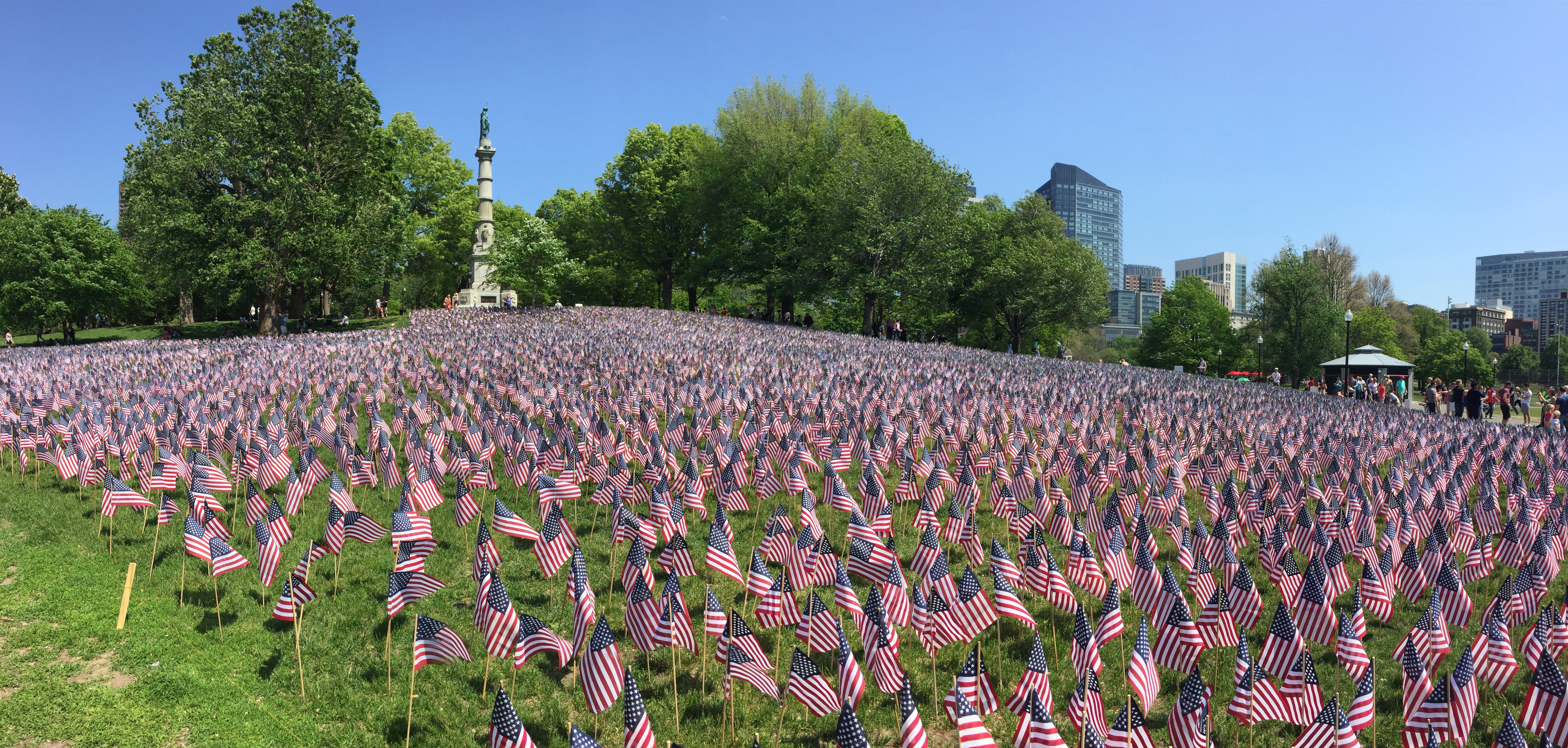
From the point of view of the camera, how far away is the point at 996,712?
24.2 feet

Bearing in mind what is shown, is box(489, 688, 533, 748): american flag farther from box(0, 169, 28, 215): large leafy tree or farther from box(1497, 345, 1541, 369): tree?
box(1497, 345, 1541, 369): tree

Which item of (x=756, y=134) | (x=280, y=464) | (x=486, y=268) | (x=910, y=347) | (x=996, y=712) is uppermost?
(x=756, y=134)

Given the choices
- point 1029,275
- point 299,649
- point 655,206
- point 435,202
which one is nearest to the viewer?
point 299,649

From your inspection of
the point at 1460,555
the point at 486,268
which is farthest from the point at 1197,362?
the point at 1460,555

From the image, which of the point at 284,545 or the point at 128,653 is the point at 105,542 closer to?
the point at 284,545

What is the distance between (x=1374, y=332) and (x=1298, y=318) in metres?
19.1

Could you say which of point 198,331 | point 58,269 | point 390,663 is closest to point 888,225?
point 198,331

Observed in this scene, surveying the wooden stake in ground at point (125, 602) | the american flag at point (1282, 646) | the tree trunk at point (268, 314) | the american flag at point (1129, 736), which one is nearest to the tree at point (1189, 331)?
the tree trunk at point (268, 314)

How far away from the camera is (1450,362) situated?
296ft

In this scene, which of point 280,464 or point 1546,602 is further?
point 280,464

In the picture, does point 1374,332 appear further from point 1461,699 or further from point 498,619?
point 498,619

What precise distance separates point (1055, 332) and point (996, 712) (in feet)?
221

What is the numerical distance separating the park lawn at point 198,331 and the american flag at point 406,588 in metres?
34.4

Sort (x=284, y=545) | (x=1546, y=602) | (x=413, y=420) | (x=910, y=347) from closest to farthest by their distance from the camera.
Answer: (x=1546, y=602), (x=284, y=545), (x=413, y=420), (x=910, y=347)
